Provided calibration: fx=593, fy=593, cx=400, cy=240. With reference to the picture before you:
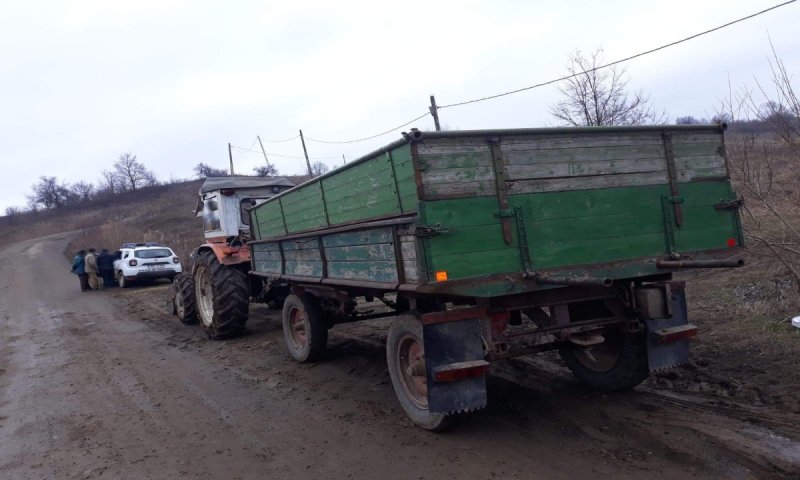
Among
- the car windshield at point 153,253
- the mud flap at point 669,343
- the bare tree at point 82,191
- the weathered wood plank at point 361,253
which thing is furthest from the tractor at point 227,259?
the bare tree at point 82,191

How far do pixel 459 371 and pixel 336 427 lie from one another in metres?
1.48

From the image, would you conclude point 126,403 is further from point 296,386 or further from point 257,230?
point 257,230

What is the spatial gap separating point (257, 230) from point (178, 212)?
45.4 m

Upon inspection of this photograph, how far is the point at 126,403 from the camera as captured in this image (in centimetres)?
643

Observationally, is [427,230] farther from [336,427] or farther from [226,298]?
[226,298]

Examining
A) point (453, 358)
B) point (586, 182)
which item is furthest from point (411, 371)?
point (586, 182)

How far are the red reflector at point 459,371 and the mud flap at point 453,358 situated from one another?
0.05 meters

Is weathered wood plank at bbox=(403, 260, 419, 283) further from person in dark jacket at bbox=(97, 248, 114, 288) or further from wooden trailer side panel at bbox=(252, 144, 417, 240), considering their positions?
person in dark jacket at bbox=(97, 248, 114, 288)

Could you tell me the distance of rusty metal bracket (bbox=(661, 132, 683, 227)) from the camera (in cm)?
468

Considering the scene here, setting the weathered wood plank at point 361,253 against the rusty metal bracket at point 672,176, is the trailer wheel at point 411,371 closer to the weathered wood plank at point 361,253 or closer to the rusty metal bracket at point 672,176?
the weathered wood plank at point 361,253

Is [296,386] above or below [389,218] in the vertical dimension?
below

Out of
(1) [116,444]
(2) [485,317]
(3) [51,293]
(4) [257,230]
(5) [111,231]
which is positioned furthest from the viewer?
(5) [111,231]

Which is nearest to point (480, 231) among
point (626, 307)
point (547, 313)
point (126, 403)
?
point (547, 313)

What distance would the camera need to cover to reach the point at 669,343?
4980 mm
